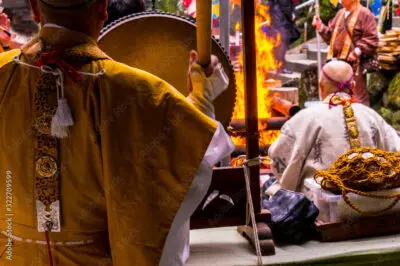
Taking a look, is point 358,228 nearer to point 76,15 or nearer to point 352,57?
point 76,15

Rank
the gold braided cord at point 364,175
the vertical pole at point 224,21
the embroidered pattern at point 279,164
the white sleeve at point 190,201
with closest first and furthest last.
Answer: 1. the white sleeve at point 190,201
2. the gold braided cord at point 364,175
3. the vertical pole at point 224,21
4. the embroidered pattern at point 279,164

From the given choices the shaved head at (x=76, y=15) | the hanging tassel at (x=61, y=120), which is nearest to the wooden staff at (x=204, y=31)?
the shaved head at (x=76, y=15)

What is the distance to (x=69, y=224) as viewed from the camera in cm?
176

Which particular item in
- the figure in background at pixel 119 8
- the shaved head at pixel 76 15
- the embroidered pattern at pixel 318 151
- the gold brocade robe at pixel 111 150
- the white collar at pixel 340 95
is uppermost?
the shaved head at pixel 76 15

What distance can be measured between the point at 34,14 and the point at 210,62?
1.72 feet

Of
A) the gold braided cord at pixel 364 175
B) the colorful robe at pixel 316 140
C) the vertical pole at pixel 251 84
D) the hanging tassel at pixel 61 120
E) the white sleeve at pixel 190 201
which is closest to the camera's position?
the hanging tassel at pixel 61 120

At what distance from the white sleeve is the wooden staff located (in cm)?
21

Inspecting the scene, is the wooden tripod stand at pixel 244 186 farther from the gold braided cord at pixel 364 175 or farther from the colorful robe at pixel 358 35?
the colorful robe at pixel 358 35

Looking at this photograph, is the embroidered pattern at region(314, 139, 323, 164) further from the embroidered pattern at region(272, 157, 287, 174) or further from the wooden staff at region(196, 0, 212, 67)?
the wooden staff at region(196, 0, 212, 67)

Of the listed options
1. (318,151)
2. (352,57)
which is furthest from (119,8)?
(352,57)

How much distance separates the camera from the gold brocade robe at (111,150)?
169cm

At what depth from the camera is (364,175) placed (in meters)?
2.98

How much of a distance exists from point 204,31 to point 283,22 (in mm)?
7939

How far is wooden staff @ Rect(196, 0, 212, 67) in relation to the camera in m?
1.85
